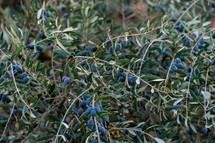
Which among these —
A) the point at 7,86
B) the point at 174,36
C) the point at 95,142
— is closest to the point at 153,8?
the point at 174,36

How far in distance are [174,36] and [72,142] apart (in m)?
0.83

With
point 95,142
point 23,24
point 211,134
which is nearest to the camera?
point 95,142

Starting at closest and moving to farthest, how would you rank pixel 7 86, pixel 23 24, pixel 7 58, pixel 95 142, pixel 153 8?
pixel 95 142, pixel 7 58, pixel 7 86, pixel 23 24, pixel 153 8

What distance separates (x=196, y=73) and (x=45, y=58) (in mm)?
1529

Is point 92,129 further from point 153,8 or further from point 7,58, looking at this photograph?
point 153,8

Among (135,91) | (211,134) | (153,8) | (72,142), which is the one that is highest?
(153,8)

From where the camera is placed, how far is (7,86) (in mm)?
1528

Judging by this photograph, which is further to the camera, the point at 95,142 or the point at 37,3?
the point at 37,3

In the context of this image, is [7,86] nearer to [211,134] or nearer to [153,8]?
[211,134]

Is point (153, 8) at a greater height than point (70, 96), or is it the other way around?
point (153, 8)

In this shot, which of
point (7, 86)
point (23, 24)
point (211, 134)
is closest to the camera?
point (7, 86)

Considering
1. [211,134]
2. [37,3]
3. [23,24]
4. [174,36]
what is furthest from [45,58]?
[211,134]

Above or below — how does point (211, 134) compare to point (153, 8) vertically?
below

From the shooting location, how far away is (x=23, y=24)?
2326mm
